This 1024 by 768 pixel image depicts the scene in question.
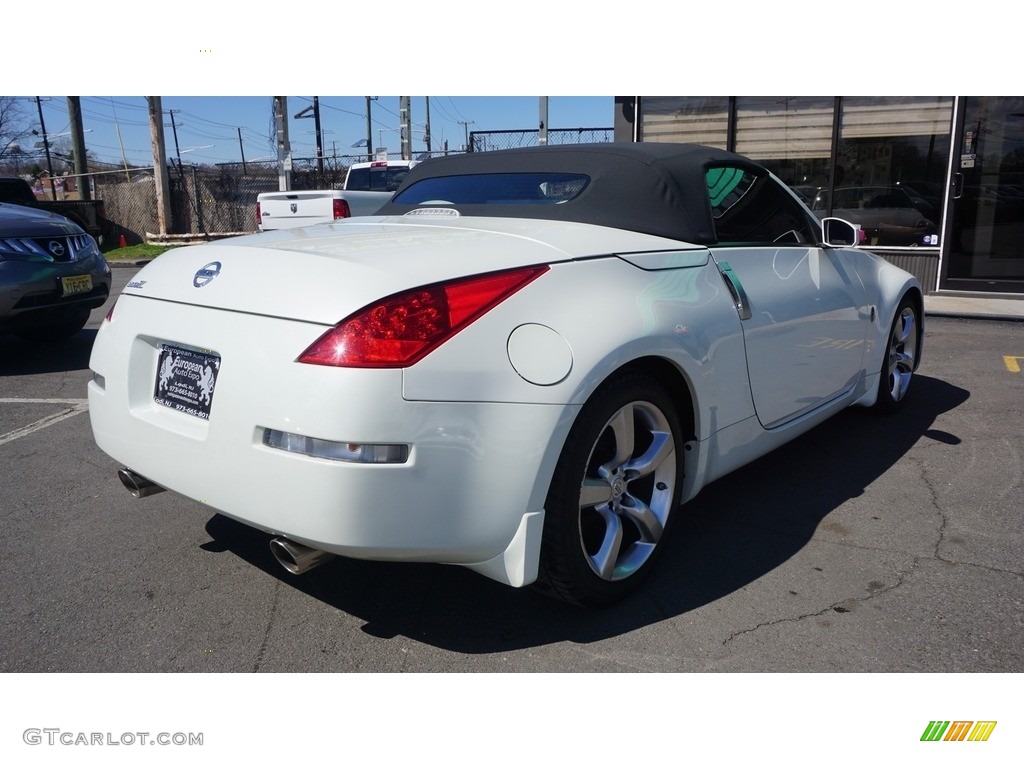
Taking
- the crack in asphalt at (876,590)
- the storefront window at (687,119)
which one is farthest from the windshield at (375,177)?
the crack in asphalt at (876,590)

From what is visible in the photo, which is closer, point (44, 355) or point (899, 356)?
point (899, 356)

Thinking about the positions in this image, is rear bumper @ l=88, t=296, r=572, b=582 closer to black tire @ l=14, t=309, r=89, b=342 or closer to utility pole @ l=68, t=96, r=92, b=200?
black tire @ l=14, t=309, r=89, b=342

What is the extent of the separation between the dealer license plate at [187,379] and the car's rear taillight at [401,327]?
0.41m

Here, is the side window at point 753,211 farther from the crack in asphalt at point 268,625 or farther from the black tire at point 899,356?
the crack in asphalt at point 268,625

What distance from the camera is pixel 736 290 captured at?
3.16 metres

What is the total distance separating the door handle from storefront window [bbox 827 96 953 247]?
893cm

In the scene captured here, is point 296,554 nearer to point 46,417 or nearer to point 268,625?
point 268,625

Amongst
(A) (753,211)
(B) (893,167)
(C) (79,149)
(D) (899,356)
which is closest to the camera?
(A) (753,211)

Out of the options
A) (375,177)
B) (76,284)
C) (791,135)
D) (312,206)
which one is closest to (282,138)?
(375,177)

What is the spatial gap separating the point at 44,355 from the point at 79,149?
17667mm

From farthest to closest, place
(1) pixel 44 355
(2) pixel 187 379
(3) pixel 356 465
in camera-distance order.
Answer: (1) pixel 44 355 < (2) pixel 187 379 < (3) pixel 356 465
